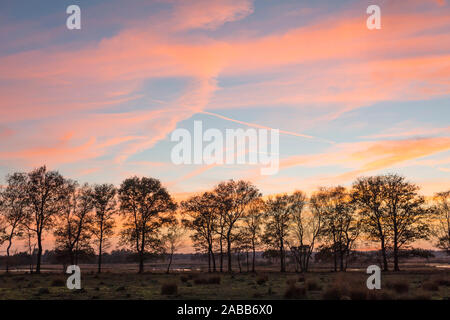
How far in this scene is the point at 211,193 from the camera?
220 ft

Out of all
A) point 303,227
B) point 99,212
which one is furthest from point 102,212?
point 303,227

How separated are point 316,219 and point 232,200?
1784 cm

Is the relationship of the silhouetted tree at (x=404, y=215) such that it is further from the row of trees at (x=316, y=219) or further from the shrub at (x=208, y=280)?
the shrub at (x=208, y=280)

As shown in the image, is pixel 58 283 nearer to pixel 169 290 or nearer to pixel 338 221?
pixel 169 290

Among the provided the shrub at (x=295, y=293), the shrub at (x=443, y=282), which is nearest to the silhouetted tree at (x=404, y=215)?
the shrub at (x=443, y=282)

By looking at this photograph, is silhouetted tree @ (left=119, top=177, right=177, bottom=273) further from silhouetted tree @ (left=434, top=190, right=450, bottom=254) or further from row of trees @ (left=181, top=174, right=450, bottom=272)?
silhouetted tree @ (left=434, top=190, right=450, bottom=254)

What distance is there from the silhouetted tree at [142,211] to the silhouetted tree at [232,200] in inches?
484

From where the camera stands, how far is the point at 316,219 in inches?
2751

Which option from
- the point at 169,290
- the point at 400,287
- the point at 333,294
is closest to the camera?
the point at 333,294

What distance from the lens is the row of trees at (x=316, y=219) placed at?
189ft

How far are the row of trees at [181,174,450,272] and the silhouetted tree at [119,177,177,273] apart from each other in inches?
357

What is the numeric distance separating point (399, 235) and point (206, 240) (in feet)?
112
